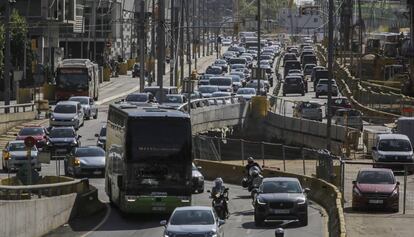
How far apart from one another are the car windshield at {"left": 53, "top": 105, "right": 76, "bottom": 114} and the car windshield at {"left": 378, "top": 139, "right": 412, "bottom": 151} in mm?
23323

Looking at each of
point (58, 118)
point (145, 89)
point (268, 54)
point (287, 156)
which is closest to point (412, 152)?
point (287, 156)

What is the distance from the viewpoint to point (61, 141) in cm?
5631

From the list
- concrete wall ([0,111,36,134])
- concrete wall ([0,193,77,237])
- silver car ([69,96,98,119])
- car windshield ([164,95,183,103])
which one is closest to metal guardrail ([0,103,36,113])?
concrete wall ([0,111,36,134])

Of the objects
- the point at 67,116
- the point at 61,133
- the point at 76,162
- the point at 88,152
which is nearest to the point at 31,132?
the point at 61,133

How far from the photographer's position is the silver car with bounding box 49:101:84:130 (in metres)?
66.9

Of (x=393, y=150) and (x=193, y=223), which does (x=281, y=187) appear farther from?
(x=393, y=150)

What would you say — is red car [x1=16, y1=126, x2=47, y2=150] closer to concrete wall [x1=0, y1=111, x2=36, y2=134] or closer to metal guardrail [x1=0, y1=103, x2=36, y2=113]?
concrete wall [x1=0, y1=111, x2=36, y2=134]

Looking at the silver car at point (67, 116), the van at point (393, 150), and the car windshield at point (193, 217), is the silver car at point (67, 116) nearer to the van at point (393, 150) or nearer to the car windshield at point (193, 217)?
the van at point (393, 150)

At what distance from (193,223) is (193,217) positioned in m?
0.32

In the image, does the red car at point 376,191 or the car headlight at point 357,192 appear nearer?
the red car at point 376,191

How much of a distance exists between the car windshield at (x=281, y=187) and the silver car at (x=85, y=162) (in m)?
14.4

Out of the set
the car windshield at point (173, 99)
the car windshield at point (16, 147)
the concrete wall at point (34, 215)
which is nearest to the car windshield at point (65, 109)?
the car windshield at point (173, 99)

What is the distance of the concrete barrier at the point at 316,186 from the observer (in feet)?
97.8

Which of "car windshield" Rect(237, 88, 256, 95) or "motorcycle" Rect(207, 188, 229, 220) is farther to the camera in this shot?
"car windshield" Rect(237, 88, 256, 95)
